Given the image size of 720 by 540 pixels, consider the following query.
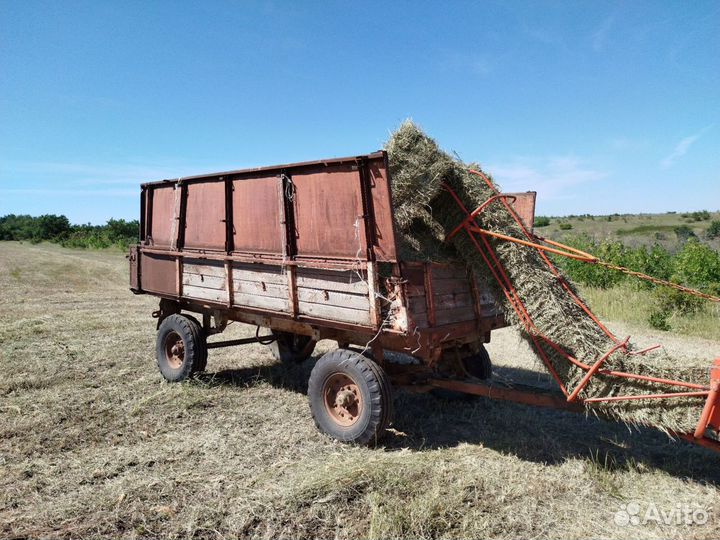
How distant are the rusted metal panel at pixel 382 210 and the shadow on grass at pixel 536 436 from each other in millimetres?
1693

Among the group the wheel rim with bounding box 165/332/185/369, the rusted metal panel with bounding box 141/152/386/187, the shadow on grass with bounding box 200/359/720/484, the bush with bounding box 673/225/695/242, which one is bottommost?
the shadow on grass with bounding box 200/359/720/484

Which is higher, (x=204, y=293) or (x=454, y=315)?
(x=204, y=293)

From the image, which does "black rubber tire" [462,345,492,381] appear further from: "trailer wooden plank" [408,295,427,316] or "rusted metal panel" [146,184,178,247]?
"rusted metal panel" [146,184,178,247]

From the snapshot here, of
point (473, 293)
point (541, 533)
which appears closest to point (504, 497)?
point (541, 533)

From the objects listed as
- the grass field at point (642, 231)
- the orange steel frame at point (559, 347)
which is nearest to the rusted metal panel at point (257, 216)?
the orange steel frame at point (559, 347)

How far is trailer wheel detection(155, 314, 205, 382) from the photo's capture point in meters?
6.10

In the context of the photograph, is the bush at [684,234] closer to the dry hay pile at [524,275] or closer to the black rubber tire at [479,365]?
the black rubber tire at [479,365]

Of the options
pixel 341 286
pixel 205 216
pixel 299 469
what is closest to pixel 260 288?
pixel 341 286

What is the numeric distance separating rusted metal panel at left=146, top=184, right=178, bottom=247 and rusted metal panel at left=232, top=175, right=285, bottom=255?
4.45ft

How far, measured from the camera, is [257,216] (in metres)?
5.16

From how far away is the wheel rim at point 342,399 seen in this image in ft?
14.4

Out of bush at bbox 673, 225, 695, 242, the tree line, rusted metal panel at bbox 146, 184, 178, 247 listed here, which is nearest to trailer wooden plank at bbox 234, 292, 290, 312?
rusted metal panel at bbox 146, 184, 178, 247

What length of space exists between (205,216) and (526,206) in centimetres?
358

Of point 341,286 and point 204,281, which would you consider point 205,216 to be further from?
point 341,286
